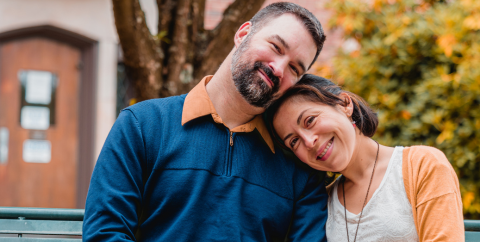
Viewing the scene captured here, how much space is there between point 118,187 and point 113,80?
4.17m

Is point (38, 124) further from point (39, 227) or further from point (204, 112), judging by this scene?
point (204, 112)

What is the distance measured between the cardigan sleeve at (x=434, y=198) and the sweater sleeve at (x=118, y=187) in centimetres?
120

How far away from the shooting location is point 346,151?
6.75 ft

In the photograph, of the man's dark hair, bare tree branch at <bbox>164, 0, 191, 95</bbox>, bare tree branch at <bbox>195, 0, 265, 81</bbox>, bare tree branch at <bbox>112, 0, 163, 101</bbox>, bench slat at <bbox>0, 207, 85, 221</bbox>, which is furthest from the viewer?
bare tree branch at <bbox>195, 0, 265, 81</bbox>

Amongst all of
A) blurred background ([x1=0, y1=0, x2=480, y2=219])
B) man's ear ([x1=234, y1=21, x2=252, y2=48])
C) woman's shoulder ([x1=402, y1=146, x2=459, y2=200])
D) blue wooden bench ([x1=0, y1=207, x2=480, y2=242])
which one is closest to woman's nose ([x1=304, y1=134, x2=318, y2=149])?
woman's shoulder ([x1=402, y1=146, x2=459, y2=200])

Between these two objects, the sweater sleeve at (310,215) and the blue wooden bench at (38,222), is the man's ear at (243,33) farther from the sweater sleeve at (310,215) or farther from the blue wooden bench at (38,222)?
the blue wooden bench at (38,222)

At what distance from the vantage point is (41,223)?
2.38 metres

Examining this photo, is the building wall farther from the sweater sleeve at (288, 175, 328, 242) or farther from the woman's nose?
the woman's nose

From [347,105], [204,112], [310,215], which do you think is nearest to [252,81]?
[204,112]

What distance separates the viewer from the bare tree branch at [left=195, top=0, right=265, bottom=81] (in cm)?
313

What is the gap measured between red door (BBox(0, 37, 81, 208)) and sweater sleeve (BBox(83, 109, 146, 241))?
13.2ft

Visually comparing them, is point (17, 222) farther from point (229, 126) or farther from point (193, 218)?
point (229, 126)

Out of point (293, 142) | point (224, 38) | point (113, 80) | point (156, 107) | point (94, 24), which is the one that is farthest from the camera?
point (113, 80)

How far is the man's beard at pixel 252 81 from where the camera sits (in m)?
2.00
